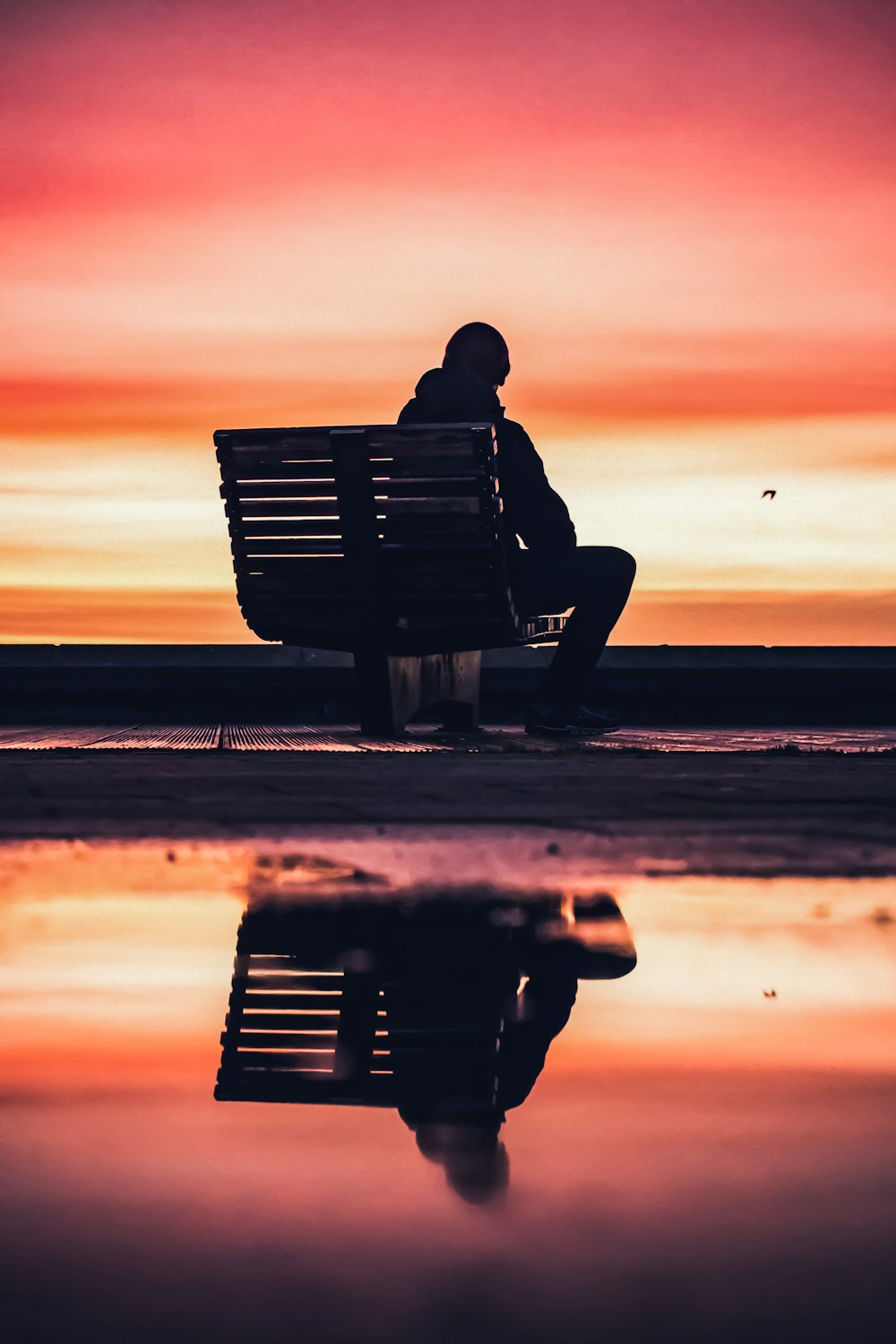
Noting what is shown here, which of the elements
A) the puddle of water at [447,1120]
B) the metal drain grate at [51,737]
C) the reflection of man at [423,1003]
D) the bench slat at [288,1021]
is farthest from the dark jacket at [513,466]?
the bench slat at [288,1021]

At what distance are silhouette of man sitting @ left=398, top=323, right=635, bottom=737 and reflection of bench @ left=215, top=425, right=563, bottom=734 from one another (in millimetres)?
213

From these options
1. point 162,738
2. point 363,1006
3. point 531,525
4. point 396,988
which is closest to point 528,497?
point 531,525

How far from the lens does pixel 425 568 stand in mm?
7461

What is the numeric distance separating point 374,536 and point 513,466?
662 millimetres

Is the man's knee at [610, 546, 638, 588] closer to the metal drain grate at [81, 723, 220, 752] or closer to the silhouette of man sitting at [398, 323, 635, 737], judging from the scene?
the silhouette of man sitting at [398, 323, 635, 737]

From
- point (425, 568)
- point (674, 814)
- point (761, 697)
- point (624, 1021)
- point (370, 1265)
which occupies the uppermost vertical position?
point (761, 697)

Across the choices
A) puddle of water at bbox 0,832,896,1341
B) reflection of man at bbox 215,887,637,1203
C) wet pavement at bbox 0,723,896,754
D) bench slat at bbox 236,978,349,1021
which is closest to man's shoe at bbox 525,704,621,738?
wet pavement at bbox 0,723,896,754

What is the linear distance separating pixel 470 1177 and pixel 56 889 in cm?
188

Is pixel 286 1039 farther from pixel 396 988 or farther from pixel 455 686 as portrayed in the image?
pixel 455 686

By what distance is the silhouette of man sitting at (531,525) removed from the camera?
24.8 ft

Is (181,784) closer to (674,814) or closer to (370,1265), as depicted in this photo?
(674,814)

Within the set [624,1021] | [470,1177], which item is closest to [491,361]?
[624,1021]

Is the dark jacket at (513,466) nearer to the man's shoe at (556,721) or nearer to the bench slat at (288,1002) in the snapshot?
the man's shoe at (556,721)

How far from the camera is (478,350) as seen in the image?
25.4 feet
